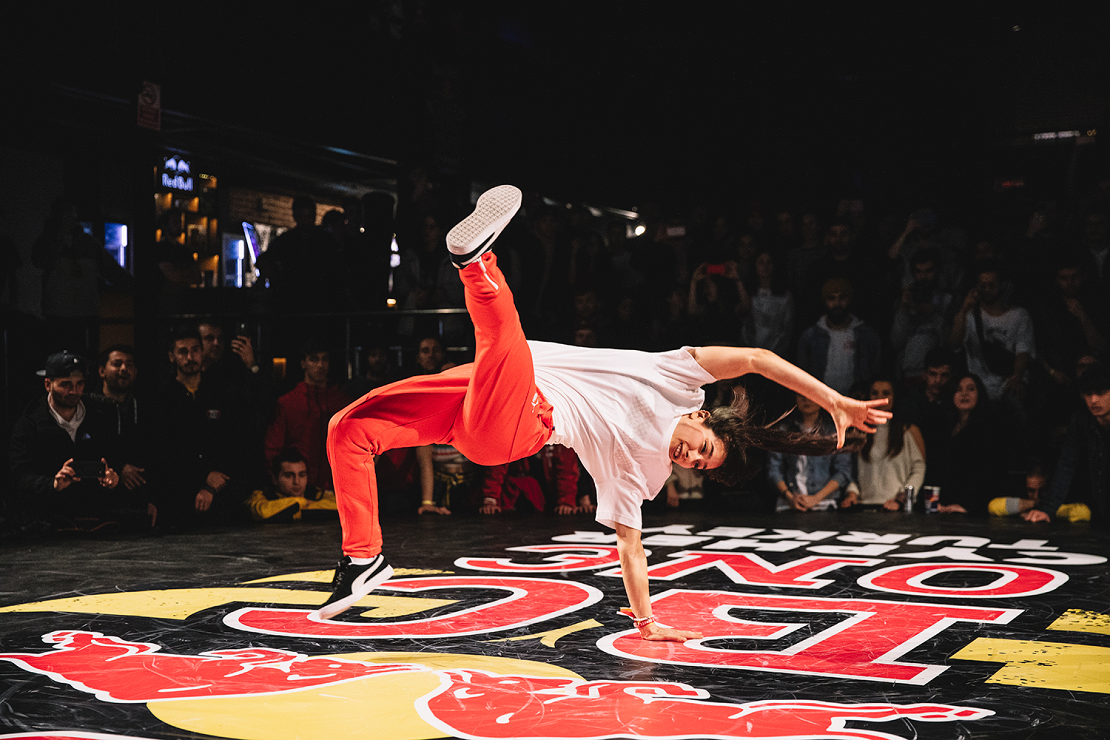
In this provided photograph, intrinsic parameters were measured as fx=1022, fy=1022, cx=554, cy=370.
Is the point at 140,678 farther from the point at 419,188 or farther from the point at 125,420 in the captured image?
the point at 419,188

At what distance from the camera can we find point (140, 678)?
9.37ft

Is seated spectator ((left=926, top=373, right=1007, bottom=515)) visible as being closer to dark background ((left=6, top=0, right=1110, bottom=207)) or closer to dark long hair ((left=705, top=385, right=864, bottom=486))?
dark background ((left=6, top=0, right=1110, bottom=207))

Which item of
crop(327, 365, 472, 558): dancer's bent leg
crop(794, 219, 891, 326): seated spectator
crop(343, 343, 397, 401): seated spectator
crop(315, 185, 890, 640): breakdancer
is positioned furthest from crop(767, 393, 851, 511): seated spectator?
crop(327, 365, 472, 558): dancer's bent leg

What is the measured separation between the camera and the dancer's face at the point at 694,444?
322 centimetres

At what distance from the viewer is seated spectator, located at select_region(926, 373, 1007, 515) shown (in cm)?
683

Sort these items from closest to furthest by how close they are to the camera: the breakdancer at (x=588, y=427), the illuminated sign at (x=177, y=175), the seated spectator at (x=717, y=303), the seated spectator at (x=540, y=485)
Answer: the breakdancer at (x=588, y=427) → the seated spectator at (x=540, y=485) → the seated spectator at (x=717, y=303) → the illuminated sign at (x=177, y=175)

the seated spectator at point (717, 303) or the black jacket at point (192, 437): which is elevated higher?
the seated spectator at point (717, 303)

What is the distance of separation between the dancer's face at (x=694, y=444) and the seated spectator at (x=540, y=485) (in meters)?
3.87

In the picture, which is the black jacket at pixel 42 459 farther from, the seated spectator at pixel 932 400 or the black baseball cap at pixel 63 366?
the seated spectator at pixel 932 400

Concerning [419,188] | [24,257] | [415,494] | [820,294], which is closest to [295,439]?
[415,494]

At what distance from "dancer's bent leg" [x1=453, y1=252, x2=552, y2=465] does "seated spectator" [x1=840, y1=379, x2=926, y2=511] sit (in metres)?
4.57

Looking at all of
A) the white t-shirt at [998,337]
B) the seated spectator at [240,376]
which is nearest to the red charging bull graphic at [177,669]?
the seated spectator at [240,376]

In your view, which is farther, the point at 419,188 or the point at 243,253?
the point at 243,253

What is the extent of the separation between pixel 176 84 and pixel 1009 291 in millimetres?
7216
